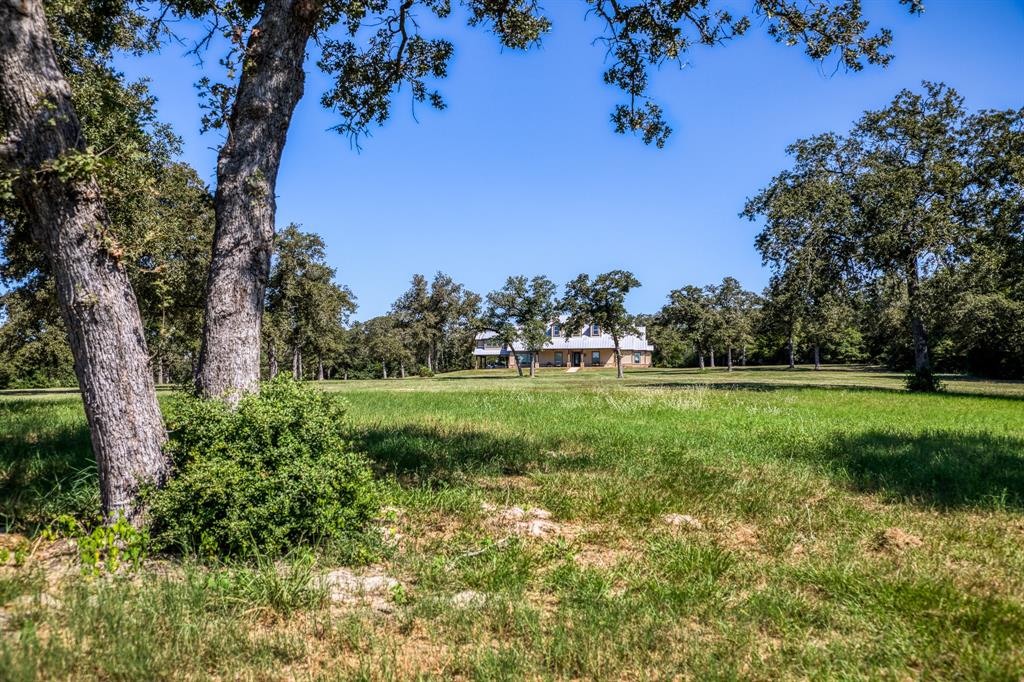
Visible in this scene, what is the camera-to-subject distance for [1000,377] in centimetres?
4128

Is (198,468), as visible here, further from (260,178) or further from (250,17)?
(250,17)

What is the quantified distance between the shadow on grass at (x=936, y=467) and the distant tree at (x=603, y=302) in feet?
145

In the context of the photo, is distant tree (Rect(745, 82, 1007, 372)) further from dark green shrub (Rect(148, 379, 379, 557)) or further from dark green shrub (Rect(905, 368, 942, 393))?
dark green shrub (Rect(148, 379, 379, 557))

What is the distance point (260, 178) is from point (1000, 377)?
2102 inches

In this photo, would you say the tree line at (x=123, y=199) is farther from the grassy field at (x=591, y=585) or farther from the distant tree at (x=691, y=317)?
the distant tree at (x=691, y=317)

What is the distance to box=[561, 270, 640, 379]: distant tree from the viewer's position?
53375 mm

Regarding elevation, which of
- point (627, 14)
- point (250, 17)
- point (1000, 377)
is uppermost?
point (627, 14)

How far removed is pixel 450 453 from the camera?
7.98 metres

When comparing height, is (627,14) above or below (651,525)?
above

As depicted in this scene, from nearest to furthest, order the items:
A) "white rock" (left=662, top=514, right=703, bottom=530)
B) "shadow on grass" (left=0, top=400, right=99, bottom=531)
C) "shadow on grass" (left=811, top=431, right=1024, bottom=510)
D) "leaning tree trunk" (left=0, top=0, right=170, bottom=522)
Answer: "leaning tree trunk" (left=0, top=0, right=170, bottom=522), "shadow on grass" (left=0, top=400, right=99, bottom=531), "white rock" (left=662, top=514, right=703, bottom=530), "shadow on grass" (left=811, top=431, right=1024, bottom=510)

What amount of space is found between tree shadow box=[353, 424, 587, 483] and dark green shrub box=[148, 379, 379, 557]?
202cm

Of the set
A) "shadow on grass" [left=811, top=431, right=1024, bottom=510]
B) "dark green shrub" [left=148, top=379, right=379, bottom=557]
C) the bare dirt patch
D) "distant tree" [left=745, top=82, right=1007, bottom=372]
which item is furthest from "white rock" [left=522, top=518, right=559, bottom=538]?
"distant tree" [left=745, top=82, right=1007, bottom=372]

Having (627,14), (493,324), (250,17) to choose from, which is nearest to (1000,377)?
(493,324)

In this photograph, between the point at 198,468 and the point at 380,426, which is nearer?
the point at 198,468
